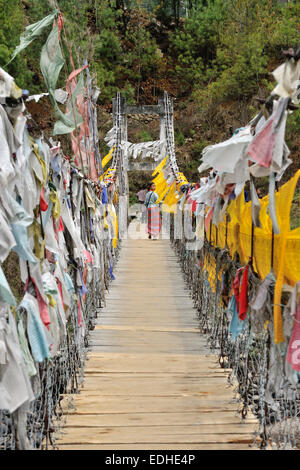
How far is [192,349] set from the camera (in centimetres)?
281

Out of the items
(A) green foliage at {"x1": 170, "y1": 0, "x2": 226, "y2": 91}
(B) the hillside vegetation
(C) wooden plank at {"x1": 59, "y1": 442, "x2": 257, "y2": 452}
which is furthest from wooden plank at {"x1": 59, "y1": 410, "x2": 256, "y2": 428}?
(A) green foliage at {"x1": 170, "y1": 0, "x2": 226, "y2": 91}

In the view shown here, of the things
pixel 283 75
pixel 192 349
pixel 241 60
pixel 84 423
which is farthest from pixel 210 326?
pixel 241 60

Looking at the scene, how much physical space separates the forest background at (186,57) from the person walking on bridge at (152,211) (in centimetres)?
653

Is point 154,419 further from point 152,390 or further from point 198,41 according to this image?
point 198,41

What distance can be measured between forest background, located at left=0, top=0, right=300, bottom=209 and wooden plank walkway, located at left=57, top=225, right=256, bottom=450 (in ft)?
35.1

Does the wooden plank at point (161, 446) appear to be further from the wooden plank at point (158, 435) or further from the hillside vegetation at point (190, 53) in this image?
the hillside vegetation at point (190, 53)

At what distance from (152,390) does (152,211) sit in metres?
5.39

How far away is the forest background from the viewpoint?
1527cm

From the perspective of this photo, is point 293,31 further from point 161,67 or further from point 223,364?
point 223,364

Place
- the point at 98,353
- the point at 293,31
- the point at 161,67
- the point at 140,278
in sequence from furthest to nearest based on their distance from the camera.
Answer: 1. the point at 161,67
2. the point at 293,31
3. the point at 140,278
4. the point at 98,353

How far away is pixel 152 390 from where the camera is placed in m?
2.19

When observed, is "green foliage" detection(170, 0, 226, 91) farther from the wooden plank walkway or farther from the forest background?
the wooden plank walkway

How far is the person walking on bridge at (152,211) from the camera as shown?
296 inches

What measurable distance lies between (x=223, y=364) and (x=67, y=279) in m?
1.04
